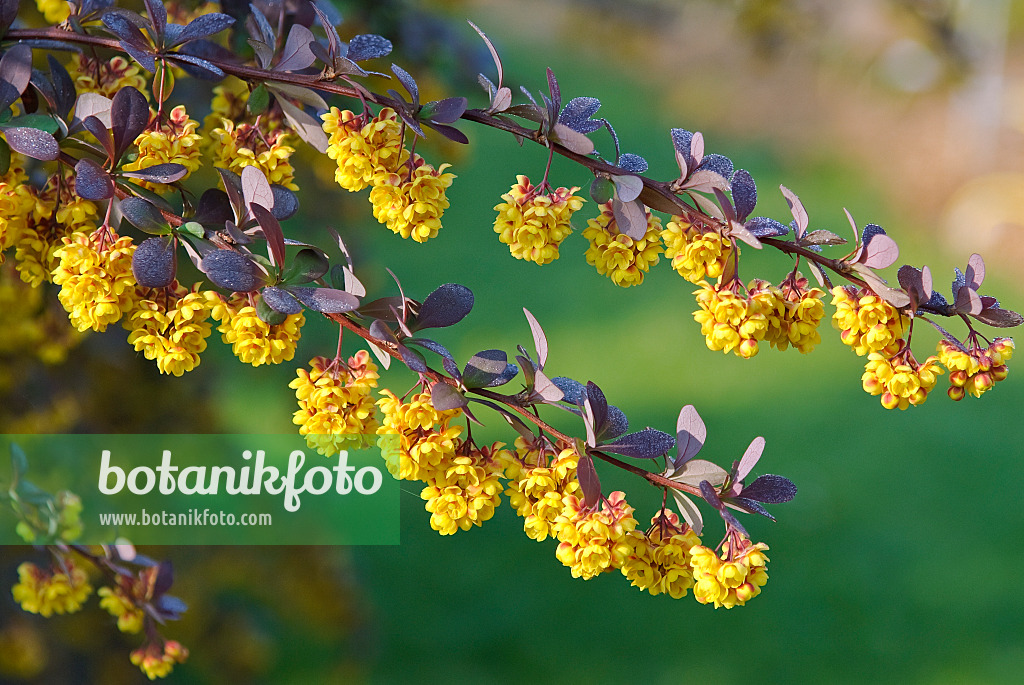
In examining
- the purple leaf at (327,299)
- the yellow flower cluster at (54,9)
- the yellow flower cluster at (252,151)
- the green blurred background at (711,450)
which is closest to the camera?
the purple leaf at (327,299)

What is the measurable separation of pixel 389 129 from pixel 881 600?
5.89 ft

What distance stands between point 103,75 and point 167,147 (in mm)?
156

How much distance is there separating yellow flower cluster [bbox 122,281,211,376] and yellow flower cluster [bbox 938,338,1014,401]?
42 cm

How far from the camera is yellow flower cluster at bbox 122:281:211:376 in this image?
0.50 m

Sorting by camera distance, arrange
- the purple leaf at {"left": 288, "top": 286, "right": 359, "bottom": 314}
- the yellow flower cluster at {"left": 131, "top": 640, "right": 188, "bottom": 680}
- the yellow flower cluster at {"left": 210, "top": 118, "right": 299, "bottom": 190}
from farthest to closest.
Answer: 1. the yellow flower cluster at {"left": 131, "top": 640, "right": 188, "bottom": 680}
2. the yellow flower cluster at {"left": 210, "top": 118, "right": 299, "bottom": 190}
3. the purple leaf at {"left": 288, "top": 286, "right": 359, "bottom": 314}

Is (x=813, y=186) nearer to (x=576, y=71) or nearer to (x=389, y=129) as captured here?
(x=576, y=71)

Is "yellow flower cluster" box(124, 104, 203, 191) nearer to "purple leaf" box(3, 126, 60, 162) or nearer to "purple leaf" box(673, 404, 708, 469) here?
"purple leaf" box(3, 126, 60, 162)

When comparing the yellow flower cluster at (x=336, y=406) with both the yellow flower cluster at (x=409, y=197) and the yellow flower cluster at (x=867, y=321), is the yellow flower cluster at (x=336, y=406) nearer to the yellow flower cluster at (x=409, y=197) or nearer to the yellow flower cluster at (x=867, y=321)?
the yellow flower cluster at (x=409, y=197)

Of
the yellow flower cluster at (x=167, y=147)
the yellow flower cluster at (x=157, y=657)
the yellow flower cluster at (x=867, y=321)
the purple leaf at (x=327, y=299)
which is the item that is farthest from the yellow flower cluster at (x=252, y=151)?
the yellow flower cluster at (x=157, y=657)

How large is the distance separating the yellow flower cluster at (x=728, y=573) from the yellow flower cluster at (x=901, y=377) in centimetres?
12

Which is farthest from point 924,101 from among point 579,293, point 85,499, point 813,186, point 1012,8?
point 85,499

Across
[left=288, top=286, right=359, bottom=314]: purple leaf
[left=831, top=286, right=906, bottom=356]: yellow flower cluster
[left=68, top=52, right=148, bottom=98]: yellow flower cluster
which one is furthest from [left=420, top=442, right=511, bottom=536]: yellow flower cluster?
[left=68, top=52, right=148, bottom=98]: yellow flower cluster

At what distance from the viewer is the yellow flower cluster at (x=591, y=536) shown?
0.49m

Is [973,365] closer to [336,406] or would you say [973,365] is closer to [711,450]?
[336,406]
